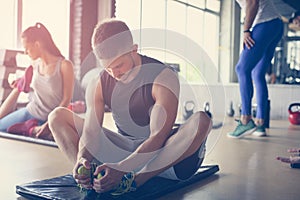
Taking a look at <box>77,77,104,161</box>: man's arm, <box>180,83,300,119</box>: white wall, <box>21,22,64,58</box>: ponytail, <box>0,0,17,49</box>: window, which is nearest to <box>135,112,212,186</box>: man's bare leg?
<box>77,77,104,161</box>: man's arm

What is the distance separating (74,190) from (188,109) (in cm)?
303

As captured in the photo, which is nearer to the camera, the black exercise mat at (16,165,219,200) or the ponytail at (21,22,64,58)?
the black exercise mat at (16,165,219,200)

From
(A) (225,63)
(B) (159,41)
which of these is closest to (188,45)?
(B) (159,41)

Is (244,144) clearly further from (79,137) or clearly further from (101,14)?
(101,14)

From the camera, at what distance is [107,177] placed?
4.45ft

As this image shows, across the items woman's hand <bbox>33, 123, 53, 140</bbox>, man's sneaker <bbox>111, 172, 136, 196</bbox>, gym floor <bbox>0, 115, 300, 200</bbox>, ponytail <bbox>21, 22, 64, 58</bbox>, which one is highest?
ponytail <bbox>21, 22, 64, 58</bbox>

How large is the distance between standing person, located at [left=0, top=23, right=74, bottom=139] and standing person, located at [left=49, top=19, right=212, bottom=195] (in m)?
1.17

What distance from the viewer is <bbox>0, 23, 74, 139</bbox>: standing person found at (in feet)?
9.20

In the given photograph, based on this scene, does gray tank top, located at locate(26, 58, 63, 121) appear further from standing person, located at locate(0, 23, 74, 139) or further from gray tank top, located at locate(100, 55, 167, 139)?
gray tank top, located at locate(100, 55, 167, 139)

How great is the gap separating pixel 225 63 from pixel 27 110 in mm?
4020

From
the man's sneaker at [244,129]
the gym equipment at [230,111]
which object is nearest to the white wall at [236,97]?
the gym equipment at [230,111]

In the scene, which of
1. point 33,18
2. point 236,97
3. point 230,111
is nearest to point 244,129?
point 230,111

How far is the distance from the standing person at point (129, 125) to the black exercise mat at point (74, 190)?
4 centimetres

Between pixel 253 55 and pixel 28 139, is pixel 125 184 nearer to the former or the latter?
pixel 28 139
